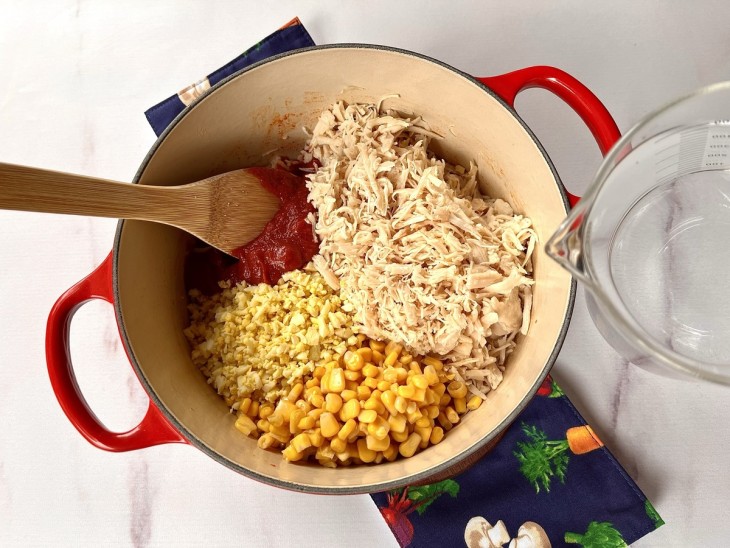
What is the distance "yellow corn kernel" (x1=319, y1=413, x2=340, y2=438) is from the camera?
1.44 m

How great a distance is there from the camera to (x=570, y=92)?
1.44m

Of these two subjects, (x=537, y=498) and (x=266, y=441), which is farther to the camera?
(x=537, y=498)

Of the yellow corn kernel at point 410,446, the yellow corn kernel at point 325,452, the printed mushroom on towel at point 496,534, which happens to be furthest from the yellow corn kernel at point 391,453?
the printed mushroom on towel at point 496,534

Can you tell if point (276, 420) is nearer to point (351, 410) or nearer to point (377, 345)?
point (351, 410)

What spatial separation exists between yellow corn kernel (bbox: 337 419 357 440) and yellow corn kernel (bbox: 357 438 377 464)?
2.1 inches

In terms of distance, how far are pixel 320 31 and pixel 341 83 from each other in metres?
0.45

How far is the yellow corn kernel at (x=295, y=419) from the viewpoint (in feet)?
4.83

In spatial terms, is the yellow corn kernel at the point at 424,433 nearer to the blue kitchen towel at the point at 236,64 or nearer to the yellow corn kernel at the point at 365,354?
the yellow corn kernel at the point at 365,354

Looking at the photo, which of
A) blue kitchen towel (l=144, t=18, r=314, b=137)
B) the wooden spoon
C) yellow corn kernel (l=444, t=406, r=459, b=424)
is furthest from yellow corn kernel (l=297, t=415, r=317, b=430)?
blue kitchen towel (l=144, t=18, r=314, b=137)

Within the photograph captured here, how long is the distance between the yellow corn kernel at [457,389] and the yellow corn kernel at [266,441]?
44cm

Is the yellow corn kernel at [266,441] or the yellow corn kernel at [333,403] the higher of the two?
the yellow corn kernel at [333,403]

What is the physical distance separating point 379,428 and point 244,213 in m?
0.64

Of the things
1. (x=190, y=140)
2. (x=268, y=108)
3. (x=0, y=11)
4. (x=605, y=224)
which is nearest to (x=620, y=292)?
(x=605, y=224)

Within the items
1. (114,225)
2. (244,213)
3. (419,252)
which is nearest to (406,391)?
(419,252)
